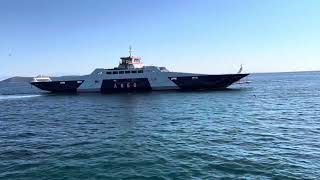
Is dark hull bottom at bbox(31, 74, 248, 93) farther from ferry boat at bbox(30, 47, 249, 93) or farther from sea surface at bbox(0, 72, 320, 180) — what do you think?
sea surface at bbox(0, 72, 320, 180)

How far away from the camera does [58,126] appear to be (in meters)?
38.2

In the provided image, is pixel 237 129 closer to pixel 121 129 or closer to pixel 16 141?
pixel 121 129

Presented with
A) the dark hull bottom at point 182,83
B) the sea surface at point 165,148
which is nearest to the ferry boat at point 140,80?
the dark hull bottom at point 182,83

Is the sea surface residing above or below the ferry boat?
below

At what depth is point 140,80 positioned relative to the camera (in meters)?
95.1

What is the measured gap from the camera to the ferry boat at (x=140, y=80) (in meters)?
93.4

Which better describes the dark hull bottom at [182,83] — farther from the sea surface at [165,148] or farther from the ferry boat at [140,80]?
the sea surface at [165,148]

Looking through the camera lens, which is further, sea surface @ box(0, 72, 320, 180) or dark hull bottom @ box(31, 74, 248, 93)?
dark hull bottom @ box(31, 74, 248, 93)

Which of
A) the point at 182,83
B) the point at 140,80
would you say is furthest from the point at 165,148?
the point at 140,80

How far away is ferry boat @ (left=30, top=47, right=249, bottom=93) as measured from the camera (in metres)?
93.4

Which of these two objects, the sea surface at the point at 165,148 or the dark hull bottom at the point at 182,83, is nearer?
the sea surface at the point at 165,148

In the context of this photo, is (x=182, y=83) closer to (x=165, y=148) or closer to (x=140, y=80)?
(x=140, y=80)

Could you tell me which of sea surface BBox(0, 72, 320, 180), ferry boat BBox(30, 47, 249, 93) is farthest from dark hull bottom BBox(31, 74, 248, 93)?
sea surface BBox(0, 72, 320, 180)

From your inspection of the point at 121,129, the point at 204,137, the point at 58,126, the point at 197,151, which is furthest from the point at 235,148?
the point at 58,126
